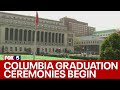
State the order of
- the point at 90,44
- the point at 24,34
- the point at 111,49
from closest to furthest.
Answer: the point at 111,49
the point at 24,34
the point at 90,44

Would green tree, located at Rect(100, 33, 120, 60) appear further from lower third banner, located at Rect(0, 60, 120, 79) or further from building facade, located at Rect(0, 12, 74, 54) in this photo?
building facade, located at Rect(0, 12, 74, 54)

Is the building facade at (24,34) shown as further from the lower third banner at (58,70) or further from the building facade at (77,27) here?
the lower third banner at (58,70)

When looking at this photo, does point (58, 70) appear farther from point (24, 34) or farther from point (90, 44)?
point (90, 44)

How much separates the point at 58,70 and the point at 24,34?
2844 inches

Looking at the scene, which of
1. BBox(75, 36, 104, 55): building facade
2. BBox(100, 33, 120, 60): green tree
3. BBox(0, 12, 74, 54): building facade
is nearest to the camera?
BBox(100, 33, 120, 60): green tree

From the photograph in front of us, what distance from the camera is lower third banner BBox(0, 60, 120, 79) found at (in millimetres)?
11016

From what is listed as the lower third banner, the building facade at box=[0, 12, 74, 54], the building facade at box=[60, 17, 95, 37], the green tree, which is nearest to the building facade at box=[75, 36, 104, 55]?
the building facade at box=[0, 12, 74, 54]

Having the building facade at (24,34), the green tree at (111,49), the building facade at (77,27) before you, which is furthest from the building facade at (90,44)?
the green tree at (111,49)

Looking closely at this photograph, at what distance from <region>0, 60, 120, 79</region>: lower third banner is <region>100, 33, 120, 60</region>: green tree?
11.3 m

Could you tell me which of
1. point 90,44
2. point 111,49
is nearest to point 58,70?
point 111,49

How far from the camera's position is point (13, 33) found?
80.2 m

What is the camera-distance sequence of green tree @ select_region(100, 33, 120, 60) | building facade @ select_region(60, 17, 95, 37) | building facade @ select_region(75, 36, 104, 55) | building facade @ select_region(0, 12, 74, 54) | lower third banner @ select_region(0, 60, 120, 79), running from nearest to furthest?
lower third banner @ select_region(0, 60, 120, 79)
green tree @ select_region(100, 33, 120, 60)
building facade @ select_region(0, 12, 74, 54)
building facade @ select_region(75, 36, 104, 55)
building facade @ select_region(60, 17, 95, 37)

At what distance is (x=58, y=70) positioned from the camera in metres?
11.3
